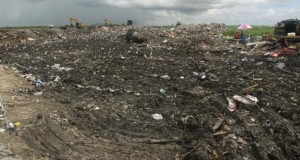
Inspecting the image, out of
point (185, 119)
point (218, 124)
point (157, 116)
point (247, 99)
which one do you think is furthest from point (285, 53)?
point (218, 124)

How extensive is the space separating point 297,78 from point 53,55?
33.7 feet

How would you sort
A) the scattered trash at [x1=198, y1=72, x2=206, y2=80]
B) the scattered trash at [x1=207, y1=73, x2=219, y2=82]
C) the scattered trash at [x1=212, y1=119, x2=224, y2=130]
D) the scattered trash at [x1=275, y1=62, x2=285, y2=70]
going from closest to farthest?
the scattered trash at [x1=212, y1=119, x2=224, y2=130] → the scattered trash at [x1=207, y1=73, x2=219, y2=82] → the scattered trash at [x1=198, y1=72, x2=206, y2=80] → the scattered trash at [x1=275, y1=62, x2=285, y2=70]

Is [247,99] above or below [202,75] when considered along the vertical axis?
above

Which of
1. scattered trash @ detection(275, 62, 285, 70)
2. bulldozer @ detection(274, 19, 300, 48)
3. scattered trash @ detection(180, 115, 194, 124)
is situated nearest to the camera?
scattered trash @ detection(180, 115, 194, 124)

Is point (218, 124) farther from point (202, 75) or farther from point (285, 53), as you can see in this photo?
point (285, 53)

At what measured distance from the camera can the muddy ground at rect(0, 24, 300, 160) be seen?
19.7 feet

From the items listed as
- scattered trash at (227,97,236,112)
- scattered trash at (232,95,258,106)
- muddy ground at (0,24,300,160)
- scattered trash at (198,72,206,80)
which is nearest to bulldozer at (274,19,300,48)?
muddy ground at (0,24,300,160)

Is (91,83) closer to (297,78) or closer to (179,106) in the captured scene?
(179,106)

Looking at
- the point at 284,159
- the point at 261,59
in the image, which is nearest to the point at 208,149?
the point at 284,159

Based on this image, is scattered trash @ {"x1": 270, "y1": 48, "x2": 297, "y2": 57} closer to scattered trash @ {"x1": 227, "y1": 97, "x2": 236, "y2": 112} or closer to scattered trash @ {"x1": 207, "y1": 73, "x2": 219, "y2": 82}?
scattered trash @ {"x1": 207, "y1": 73, "x2": 219, "y2": 82}

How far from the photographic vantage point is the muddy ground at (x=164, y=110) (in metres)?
5.99

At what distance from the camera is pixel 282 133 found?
651 centimetres

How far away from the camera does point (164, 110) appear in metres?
8.00

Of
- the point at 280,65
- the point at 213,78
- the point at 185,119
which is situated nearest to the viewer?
the point at 185,119
